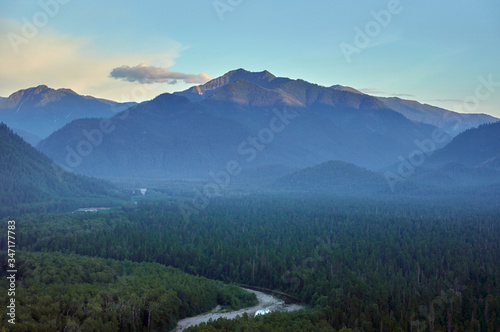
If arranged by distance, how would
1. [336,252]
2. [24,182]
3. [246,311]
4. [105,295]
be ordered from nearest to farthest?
1. [105,295]
2. [246,311]
3. [336,252]
4. [24,182]

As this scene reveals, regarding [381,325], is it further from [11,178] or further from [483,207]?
[11,178]

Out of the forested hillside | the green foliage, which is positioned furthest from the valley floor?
the forested hillside

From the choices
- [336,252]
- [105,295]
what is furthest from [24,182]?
[336,252]

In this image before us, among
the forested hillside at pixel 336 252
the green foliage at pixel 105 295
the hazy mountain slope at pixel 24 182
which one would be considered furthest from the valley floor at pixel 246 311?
the hazy mountain slope at pixel 24 182

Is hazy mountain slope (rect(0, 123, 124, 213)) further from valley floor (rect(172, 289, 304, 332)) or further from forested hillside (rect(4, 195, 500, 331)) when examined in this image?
valley floor (rect(172, 289, 304, 332))

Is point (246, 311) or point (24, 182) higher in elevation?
point (24, 182)

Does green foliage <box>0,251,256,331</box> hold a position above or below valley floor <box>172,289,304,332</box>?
above

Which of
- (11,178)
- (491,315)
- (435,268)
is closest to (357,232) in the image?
(435,268)

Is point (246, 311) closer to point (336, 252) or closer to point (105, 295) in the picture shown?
point (105, 295)
